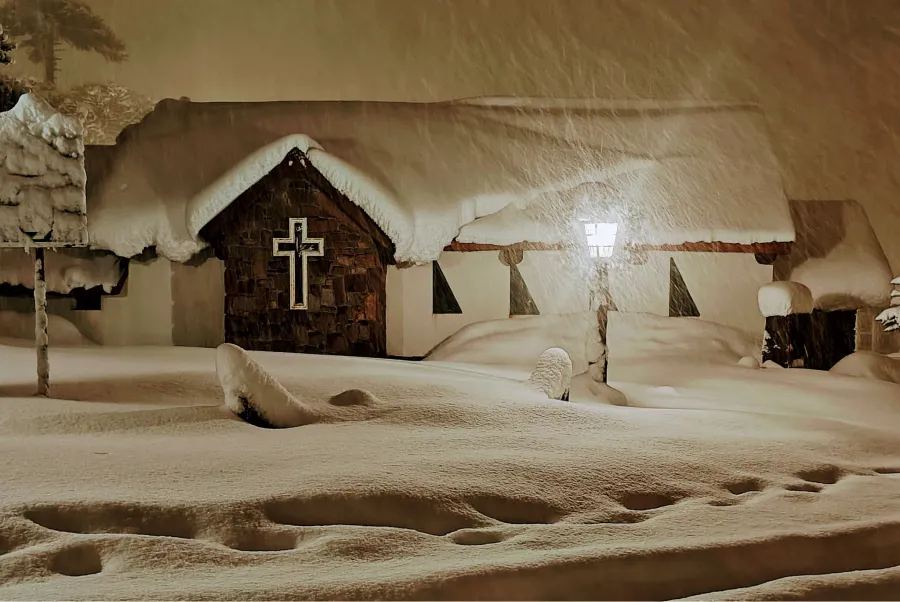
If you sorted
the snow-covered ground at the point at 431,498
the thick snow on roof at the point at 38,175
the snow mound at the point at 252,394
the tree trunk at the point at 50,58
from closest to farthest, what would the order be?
the snow-covered ground at the point at 431,498, the snow mound at the point at 252,394, the thick snow on roof at the point at 38,175, the tree trunk at the point at 50,58

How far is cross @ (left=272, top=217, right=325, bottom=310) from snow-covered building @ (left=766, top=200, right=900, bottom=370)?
9043mm

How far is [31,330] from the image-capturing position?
15.1 meters

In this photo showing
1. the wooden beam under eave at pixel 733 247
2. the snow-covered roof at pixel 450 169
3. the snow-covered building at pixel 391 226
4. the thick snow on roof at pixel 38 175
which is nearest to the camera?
the thick snow on roof at pixel 38 175

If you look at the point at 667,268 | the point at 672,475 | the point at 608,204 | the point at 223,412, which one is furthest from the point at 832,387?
the point at 223,412

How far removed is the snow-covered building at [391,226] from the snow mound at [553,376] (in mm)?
5671

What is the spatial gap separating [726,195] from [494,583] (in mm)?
13781

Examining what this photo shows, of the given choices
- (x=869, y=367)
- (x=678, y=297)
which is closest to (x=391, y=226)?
(x=678, y=297)

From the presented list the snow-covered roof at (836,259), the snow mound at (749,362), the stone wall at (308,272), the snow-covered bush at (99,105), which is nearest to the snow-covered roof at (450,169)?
the stone wall at (308,272)

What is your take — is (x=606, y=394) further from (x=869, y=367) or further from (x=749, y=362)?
(x=869, y=367)

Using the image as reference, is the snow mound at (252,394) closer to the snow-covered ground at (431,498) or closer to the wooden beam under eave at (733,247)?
the snow-covered ground at (431,498)

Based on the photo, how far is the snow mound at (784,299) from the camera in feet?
45.5

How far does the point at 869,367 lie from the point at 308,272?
10521 millimetres

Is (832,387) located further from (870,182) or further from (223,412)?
(870,182)

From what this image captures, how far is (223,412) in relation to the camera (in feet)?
22.0
